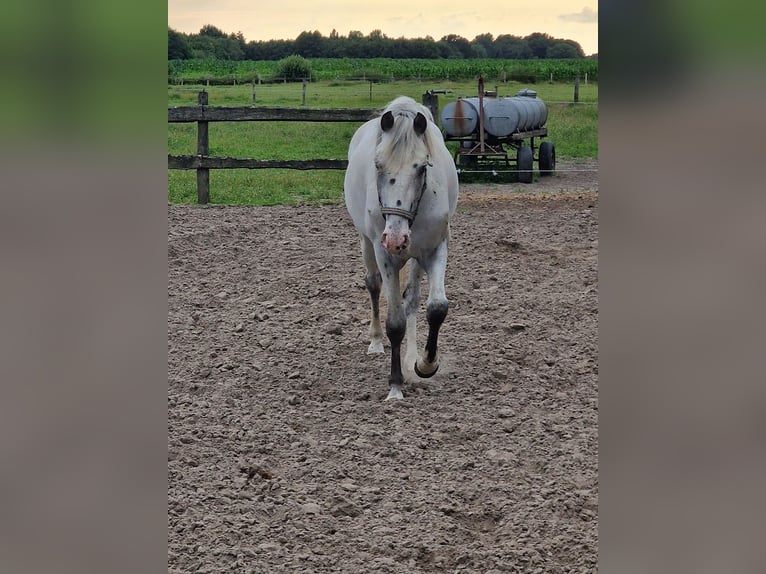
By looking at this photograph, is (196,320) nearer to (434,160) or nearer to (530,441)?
(434,160)

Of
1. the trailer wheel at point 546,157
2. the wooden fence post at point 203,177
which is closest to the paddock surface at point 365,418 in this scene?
the wooden fence post at point 203,177

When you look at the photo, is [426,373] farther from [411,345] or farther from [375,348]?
[375,348]

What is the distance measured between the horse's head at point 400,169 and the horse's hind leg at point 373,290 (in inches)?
57.3

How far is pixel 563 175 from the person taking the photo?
14664mm

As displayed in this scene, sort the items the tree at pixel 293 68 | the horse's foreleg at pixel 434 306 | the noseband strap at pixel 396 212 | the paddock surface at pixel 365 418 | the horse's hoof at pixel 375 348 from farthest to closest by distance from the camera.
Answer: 1. the tree at pixel 293 68
2. the horse's hoof at pixel 375 348
3. the horse's foreleg at pixel 434 306
4. the noseband strap at pixel 396 212
5. the paddock surface at pixel 365 418

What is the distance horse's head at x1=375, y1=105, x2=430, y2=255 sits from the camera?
13.6 ft

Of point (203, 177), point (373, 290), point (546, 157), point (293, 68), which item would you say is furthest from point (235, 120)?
point (293, 68)

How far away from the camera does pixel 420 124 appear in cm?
420

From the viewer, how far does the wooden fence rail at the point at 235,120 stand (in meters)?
11.1

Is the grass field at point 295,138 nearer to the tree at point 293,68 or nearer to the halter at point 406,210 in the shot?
the halter at point 406,210

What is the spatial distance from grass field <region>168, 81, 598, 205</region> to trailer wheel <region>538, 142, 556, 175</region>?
917 millimetres

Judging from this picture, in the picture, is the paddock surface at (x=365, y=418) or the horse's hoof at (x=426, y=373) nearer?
the paddock surface at (x=365, y=418)

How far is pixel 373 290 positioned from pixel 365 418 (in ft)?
5.03
